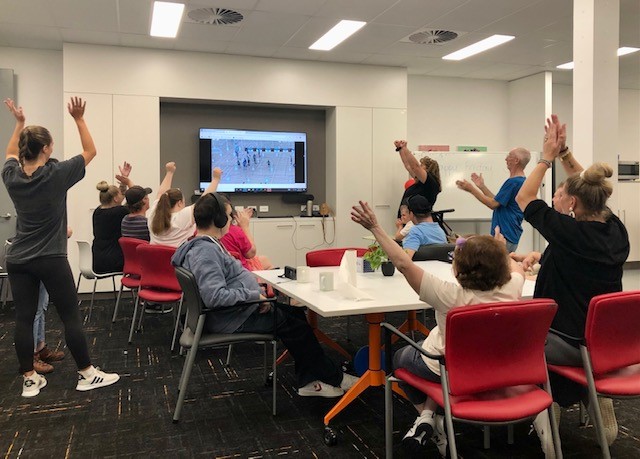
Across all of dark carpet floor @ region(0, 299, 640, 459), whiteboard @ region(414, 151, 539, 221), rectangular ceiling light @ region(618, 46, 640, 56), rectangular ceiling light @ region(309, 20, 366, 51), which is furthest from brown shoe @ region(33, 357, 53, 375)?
rectangular ceiling light @ region(618, 46, 640, 56)

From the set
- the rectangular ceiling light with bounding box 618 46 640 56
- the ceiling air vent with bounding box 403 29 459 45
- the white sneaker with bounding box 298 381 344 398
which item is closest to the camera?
the white sneaker with bounding box 298 381 344 398

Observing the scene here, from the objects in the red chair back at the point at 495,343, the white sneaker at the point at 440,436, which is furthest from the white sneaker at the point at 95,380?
the red chair back at the point at 495,343

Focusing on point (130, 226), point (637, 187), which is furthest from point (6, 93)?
point (637, 187)

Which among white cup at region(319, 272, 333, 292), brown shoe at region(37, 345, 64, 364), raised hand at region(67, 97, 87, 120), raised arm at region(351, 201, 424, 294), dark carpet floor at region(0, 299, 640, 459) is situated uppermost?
raised hand at region(67, 97, 87, 120)

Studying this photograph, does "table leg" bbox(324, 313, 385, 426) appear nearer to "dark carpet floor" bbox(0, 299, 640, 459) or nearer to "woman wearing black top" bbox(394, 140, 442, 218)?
"dark carpet floor" bbox(0, 299, 640, 459)

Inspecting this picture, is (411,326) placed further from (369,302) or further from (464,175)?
(464,175)

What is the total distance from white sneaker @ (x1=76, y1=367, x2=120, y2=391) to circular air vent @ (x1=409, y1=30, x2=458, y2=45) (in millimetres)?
4733

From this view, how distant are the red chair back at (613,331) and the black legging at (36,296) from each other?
8.86 ft

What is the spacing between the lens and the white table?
2363 mm

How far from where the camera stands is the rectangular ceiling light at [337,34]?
569 cm

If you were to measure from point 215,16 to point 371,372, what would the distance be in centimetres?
407

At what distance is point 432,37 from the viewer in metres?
6.17

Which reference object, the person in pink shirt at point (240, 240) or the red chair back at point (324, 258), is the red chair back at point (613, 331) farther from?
the person in pink shirt at point (240, 240)

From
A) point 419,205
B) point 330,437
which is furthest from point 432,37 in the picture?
point 330,437
